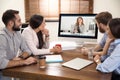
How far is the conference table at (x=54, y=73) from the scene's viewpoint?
1453 mm

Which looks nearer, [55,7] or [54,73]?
[54,73]

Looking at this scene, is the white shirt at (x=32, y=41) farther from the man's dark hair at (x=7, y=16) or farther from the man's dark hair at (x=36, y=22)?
the man's dark hair at (x=7, y=16)

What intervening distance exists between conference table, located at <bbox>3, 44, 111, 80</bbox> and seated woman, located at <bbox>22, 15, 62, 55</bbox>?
15.8 inches

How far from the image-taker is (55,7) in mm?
3830

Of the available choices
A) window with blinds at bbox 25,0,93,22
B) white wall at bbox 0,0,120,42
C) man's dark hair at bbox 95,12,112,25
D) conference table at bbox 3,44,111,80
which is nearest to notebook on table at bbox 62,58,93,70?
conference table at bbox 3,44,111,80

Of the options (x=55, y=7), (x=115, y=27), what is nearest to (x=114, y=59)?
(x=115, y=27)

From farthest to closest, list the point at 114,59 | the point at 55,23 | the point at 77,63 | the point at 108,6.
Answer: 1. the point at 55,23
2. the point at 108,6
3. the point at 77,63
4. the point at 114,59

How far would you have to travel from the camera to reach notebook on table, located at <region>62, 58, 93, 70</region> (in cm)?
167

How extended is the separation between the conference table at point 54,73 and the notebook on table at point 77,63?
4 cm

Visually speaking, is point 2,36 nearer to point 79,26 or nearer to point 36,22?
point 36,22

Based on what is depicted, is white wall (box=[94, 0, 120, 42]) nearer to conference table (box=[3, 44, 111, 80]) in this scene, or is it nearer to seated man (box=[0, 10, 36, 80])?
seated man (box=[0, 10, 36, 80])

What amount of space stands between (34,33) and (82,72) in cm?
91

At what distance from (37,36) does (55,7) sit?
162 centimetres

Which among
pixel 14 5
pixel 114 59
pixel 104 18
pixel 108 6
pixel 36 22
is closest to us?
pixel 114 59
